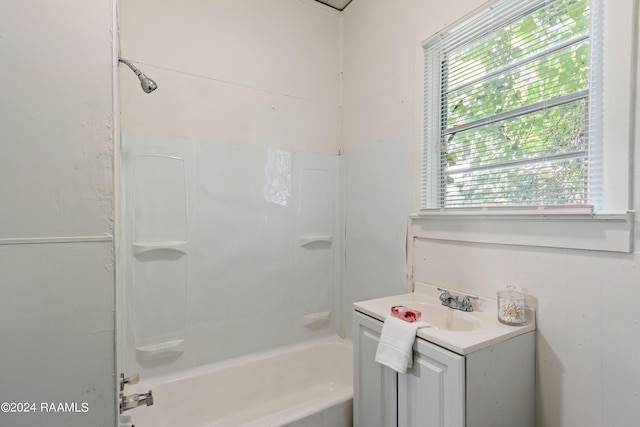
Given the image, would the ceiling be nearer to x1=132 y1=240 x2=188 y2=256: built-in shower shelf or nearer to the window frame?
the window frame

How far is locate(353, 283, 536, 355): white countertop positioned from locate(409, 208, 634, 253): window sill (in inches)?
11.6

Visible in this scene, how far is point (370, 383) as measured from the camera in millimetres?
1423

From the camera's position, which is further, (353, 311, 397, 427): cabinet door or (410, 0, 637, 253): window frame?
(353, 311, 397, 427): cabinet door

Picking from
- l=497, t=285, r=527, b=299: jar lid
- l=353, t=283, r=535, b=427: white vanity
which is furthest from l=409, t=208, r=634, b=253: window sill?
l=353, t=283, r=535, b=427: white vanity

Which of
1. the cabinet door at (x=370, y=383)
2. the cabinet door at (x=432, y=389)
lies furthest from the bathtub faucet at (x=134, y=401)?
the cabinet door at (x=432, y=389)

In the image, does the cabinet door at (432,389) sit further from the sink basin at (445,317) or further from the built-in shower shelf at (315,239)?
the built-in shower shelf at (315,239)

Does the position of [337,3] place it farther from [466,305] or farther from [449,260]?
[466,305]

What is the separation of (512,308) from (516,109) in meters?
0.86

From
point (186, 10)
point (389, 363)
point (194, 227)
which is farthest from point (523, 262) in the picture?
point (186, 10)

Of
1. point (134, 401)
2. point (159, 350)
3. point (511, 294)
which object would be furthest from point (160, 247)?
point (511, 294)

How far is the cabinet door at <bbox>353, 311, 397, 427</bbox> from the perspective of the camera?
1315 mm

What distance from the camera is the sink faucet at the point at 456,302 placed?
1.42 m

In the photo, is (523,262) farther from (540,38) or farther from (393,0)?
(393,0)

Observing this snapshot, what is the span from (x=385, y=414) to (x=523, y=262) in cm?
90
